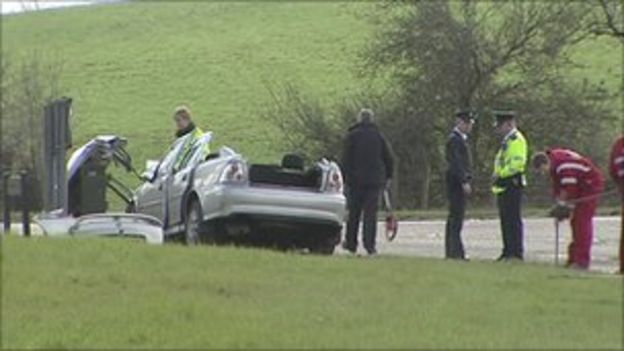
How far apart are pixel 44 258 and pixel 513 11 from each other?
25.1 metres

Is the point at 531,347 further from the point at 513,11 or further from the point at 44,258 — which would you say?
the point at 513,11

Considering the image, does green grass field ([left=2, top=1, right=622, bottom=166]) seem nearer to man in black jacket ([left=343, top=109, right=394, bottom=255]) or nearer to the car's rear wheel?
man in black jacket ([left=343, top=109, right=394, bottom=255])

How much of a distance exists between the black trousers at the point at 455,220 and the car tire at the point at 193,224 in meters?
2.97

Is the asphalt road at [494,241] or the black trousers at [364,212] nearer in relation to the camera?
the black trousers at [364,212]

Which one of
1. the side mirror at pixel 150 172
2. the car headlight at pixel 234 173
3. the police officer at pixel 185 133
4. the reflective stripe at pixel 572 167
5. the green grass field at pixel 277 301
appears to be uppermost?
the police officer at pixel 185 133

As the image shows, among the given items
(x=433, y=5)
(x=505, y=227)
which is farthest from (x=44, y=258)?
(x=433, y=5)

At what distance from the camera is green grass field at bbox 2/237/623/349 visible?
28.8 feet

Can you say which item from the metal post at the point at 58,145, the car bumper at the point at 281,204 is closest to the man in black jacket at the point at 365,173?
the car bumper at the point at 281,204

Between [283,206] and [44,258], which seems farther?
[283,206]

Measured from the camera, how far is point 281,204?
536 inches

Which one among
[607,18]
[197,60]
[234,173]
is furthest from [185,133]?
[197,60]

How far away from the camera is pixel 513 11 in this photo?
3431cm

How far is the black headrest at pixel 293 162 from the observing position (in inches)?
571

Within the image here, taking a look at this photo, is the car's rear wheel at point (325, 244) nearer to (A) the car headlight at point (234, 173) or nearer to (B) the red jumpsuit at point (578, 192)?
(A) the car headlight at point (234, 173)
